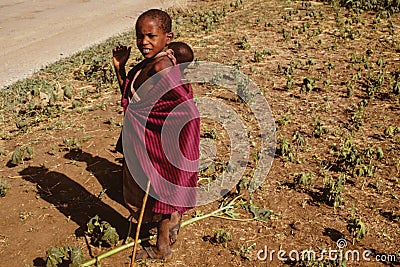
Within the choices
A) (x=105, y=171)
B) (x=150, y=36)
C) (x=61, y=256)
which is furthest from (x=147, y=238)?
(x=150, y=36)

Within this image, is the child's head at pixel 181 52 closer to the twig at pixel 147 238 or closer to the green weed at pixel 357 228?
the twig at pixel 147 238

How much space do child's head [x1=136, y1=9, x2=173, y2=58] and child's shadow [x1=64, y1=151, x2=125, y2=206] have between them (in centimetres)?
169

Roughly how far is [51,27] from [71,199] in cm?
843

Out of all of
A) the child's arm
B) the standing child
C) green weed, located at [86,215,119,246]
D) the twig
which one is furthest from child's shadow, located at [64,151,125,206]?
the child's arm

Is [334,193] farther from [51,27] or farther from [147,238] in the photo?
[51,27]

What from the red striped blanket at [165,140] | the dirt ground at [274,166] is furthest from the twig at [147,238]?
the red striped blanket at [165,140]

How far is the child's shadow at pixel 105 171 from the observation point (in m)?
4.19

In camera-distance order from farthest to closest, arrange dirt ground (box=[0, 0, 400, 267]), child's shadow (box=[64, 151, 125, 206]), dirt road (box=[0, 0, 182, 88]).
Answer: dirt road (box=[0, 0, 182, 88]) < child's shadow (box=[64, 151, 125, 206]) < dirt ground (box=[0, 0, 400, 267])

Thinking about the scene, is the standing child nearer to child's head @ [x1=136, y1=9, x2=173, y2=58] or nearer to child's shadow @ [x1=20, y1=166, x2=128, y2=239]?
child's head @ [x1=136, y1=9, x2=173, y2=58]

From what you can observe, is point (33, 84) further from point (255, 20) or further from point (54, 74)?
point (255, 20)

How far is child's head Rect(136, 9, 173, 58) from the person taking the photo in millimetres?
2770

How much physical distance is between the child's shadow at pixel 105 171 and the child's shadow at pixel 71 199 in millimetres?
165

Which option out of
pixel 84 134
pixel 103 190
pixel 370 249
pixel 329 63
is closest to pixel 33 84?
pixel 84 134

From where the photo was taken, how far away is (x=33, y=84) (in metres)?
7.19
